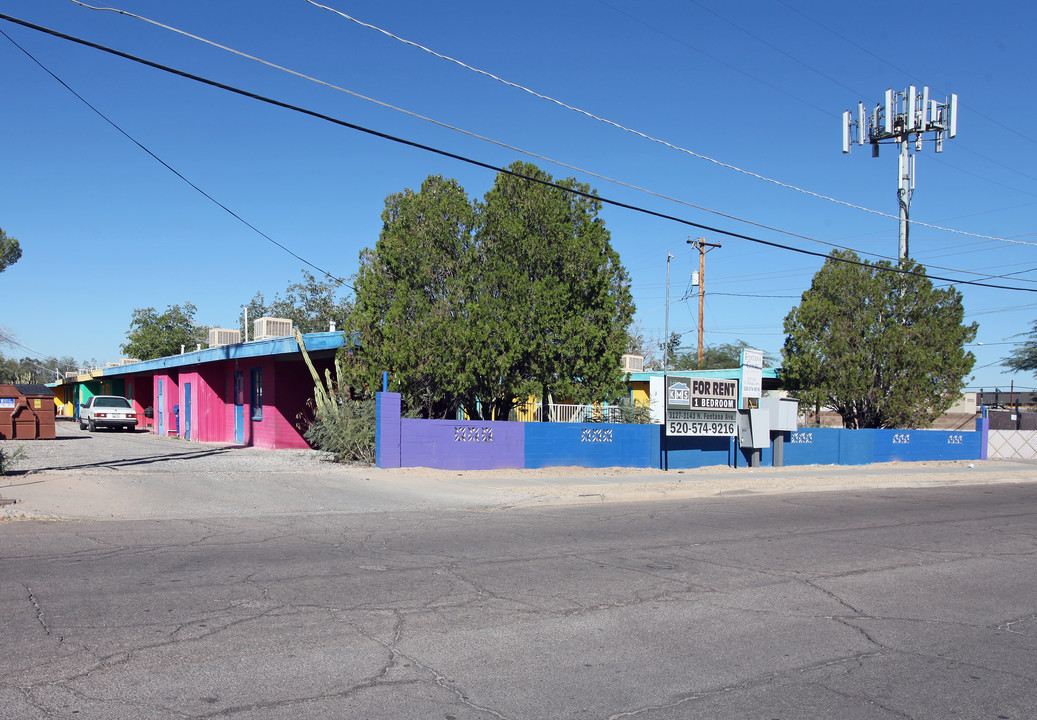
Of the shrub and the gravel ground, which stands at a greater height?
the shrub

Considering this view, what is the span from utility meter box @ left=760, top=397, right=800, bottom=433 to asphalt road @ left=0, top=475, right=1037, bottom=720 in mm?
11002

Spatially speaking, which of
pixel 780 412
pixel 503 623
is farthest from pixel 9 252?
pixel 503 623

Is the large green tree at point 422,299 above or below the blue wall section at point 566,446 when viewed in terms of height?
above

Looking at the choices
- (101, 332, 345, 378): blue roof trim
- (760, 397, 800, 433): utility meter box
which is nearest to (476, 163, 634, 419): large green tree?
(101, 332, 345, 378): blue roof trim

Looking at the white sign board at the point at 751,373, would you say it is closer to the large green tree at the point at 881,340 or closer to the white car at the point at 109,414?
the large green tree at the point at 881,340

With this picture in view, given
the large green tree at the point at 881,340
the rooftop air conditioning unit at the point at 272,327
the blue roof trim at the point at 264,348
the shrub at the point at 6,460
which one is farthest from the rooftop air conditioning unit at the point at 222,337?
the large green tree at the point at 881,340

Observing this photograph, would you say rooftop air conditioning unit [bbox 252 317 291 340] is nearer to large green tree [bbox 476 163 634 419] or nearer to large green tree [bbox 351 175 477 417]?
large green tree [bbox 351 175 477 417]

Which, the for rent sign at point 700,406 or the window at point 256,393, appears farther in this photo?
the window at point 256,393

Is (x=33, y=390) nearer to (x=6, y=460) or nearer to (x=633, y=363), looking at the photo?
(x=6, y=460)

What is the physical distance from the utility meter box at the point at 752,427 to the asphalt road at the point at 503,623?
1034 cm

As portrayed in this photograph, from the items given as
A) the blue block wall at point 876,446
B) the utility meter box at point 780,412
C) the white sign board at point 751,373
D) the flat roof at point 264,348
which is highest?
the flat roof at point 264,348

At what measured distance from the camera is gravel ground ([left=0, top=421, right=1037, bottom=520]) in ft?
41.4

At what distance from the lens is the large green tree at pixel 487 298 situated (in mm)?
18109

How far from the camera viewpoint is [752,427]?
21.8 metres
